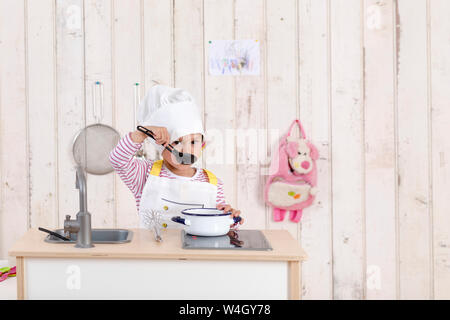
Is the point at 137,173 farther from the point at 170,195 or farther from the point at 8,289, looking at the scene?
the point at 8,289

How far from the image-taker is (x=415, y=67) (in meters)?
2.22

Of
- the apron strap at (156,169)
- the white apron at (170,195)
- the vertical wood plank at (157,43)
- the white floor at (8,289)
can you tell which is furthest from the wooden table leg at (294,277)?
the vertical wood plank at (157,43)

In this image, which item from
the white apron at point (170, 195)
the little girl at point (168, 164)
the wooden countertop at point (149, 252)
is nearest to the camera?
the wooden countertop at point (149, 252)

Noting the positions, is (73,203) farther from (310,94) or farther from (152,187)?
(310,94)

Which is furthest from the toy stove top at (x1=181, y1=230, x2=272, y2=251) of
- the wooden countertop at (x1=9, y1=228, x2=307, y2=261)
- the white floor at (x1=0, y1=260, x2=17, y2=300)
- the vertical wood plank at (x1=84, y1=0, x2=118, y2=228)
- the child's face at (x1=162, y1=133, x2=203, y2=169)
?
the vertical wood plank at (x1=84, y1=0, x2=118, y2=228)

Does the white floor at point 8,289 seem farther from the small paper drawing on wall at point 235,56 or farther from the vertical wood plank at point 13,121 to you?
the small paper drawing on wall at point 235,56

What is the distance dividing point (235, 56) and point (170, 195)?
804 millimetres

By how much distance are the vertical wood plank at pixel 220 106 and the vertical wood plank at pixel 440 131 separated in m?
0.94

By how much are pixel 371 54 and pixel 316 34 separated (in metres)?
0.28

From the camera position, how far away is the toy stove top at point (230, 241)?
129cm

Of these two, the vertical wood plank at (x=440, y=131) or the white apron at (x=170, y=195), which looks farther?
the vertical wood plank at (x=440, y=131)

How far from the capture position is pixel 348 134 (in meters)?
2.24

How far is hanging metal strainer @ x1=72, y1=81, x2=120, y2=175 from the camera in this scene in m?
2.24

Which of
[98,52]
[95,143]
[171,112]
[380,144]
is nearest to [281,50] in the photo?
[380,144]
